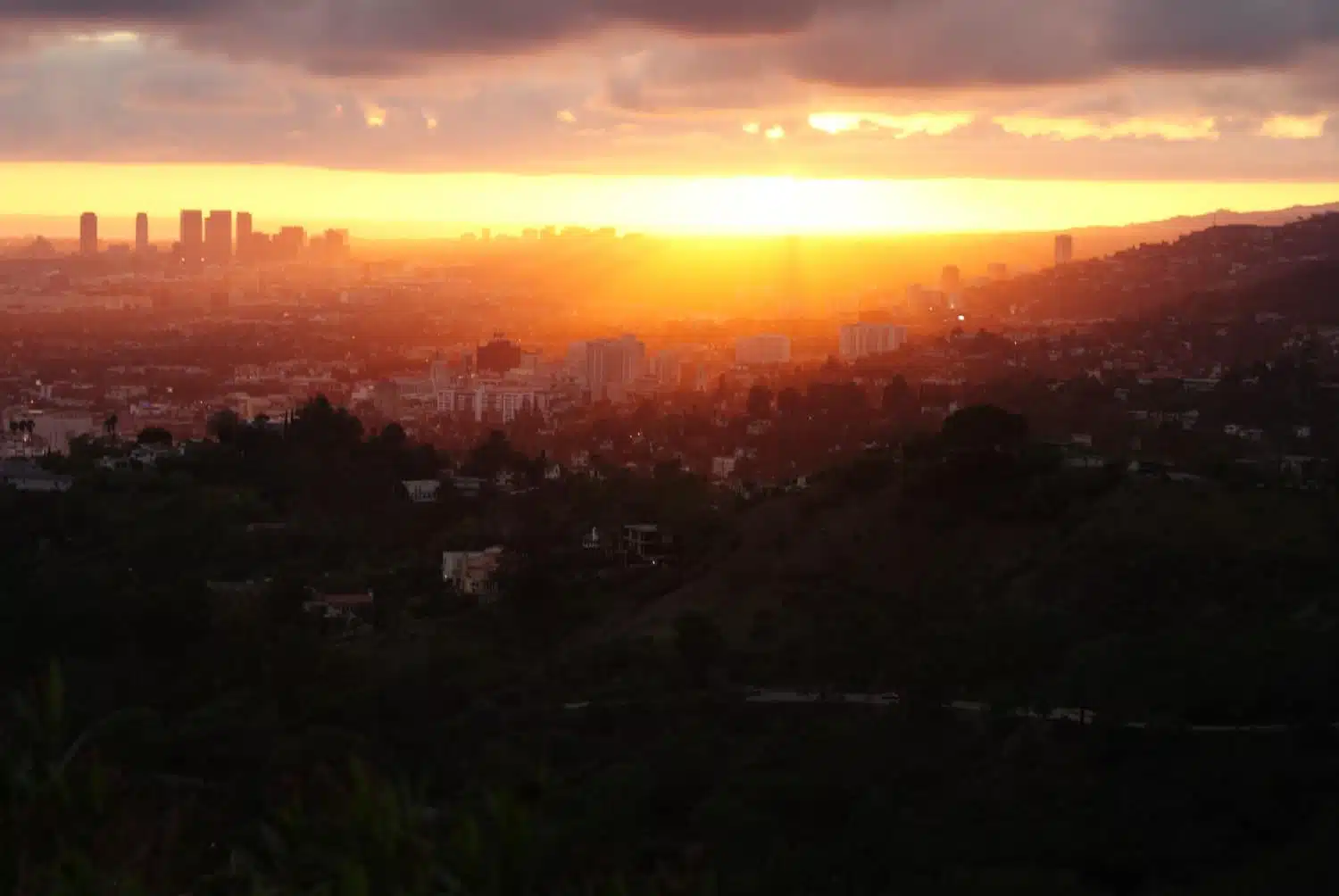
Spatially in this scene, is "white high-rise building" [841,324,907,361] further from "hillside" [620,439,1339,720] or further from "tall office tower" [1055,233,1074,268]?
"hillside" [620,439,1339,720]

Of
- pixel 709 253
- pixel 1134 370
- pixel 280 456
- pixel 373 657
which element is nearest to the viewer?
pixel 373 657

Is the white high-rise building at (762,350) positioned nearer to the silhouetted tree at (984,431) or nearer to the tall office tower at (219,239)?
the silhouetted tree at (984,431)

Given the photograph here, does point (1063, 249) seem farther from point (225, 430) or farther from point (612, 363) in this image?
point (225, 430)

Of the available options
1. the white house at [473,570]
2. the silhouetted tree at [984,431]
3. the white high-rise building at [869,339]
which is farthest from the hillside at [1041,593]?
the white high-rise building at [869,339]

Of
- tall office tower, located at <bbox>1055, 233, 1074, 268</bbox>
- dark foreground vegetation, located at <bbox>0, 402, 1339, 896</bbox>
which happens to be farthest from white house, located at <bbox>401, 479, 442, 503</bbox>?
tall office tower, located at <bbox>1055, 233, 1074, 268</bbox>

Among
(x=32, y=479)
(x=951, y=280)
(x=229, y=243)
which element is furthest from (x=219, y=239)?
(x=32, y=479)

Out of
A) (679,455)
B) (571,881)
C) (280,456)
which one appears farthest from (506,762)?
(679,455)

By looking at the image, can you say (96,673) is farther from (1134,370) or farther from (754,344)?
(754,344)
